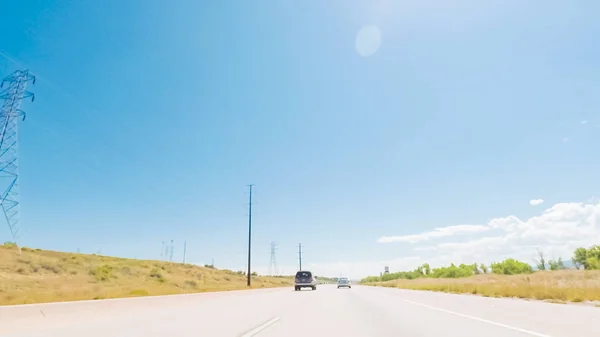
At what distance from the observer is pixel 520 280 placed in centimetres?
4409

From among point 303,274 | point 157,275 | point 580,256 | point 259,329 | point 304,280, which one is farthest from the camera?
point 580,256

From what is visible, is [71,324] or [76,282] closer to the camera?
[71,324]

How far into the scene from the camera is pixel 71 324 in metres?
9.71

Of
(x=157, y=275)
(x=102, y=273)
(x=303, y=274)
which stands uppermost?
(x=157, y=275)

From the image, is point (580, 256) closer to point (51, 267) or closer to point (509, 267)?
point (509, 267)

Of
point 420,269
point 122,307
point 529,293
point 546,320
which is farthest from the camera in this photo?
point 420,269

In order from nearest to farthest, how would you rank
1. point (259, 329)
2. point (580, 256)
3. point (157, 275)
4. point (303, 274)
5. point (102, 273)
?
1. point (259, 329)
2. point (102, 273)
3. point (303, 274)
4. point (157, 275)
5. point (580, 256)

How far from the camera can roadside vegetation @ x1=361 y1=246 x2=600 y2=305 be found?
2158 cm

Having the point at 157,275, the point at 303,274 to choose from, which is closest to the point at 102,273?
the point at 157,275

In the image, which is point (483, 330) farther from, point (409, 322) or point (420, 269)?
point (420, 269)

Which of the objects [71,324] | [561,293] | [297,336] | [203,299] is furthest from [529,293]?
[71,324]

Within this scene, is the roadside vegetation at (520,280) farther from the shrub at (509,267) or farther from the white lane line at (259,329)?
the white lane line at (259,329)

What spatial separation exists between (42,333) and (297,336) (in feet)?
16.0

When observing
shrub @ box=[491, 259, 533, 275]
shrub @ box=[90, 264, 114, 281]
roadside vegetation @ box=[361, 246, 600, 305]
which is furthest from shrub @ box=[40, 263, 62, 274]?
shrub @ box=[491, 259, 533, 275]
